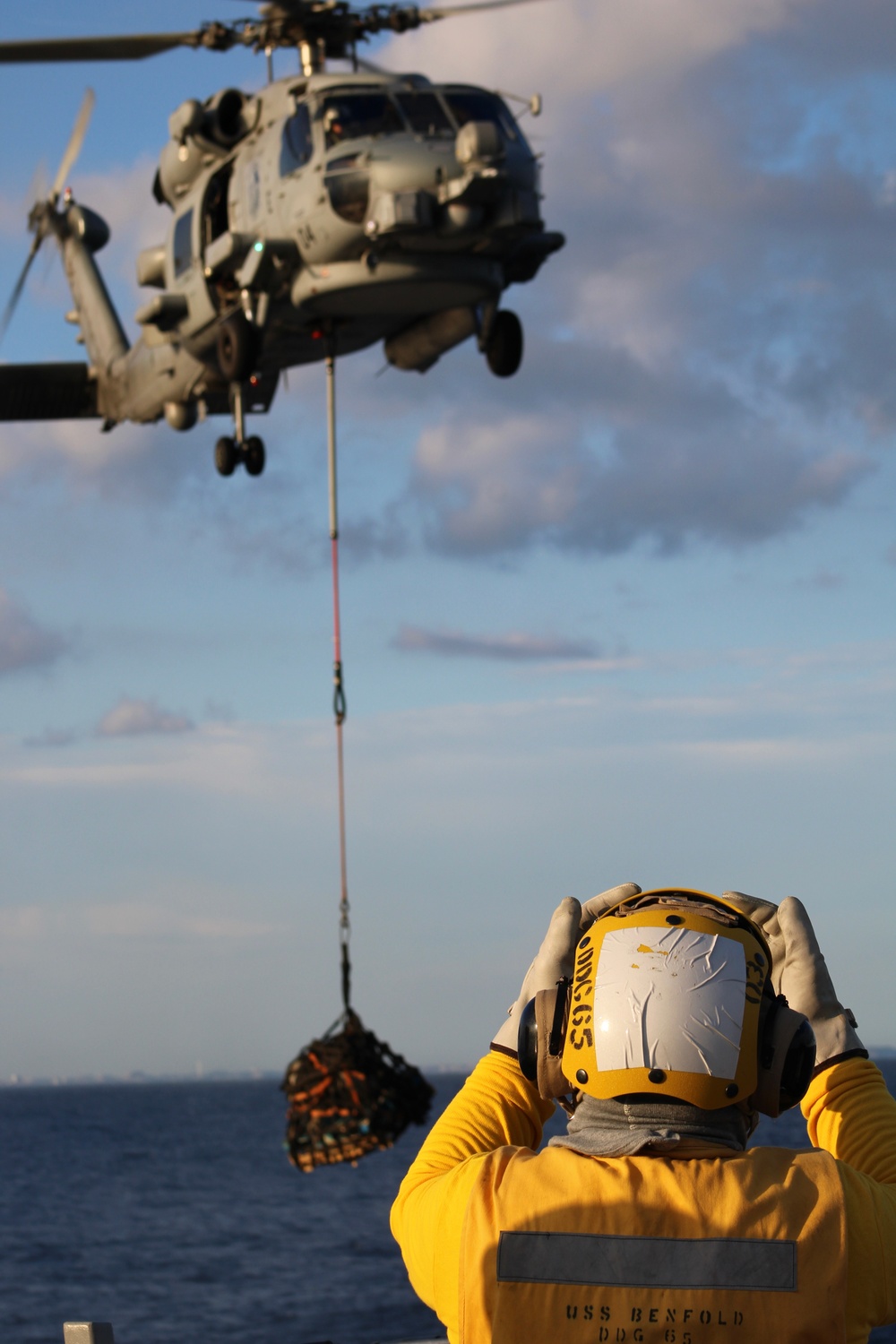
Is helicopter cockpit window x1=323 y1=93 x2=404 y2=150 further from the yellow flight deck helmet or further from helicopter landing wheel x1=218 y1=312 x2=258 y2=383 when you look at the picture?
the yellow flight deck helmet

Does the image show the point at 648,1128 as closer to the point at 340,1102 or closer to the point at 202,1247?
the point at 340,1102

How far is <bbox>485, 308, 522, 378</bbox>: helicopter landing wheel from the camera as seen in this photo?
17.4 m

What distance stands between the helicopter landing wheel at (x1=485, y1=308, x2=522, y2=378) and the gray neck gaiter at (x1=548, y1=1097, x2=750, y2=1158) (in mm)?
15210

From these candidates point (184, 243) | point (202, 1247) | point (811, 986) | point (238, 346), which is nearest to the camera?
point (811, 986)

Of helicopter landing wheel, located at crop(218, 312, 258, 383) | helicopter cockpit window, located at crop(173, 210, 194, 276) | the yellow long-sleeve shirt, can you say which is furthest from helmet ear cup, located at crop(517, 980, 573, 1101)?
helicopter cockpit window, located at crop(173, 210, 194, 276)

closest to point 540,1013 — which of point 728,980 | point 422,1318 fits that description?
point 728,980

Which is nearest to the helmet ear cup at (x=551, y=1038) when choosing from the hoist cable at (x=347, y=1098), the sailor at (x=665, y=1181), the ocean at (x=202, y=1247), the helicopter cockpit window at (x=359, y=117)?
the sailor at (x=665, y=1181)

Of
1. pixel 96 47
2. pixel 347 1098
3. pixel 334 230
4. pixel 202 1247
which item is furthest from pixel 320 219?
pixel 202 1247

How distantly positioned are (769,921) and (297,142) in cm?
1501

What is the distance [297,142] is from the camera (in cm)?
1666

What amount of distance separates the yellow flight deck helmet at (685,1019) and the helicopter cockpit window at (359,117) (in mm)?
14620

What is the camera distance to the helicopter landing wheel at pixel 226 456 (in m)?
19.1

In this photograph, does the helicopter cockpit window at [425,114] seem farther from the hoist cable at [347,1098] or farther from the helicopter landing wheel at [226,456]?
the hoist cable at [347,1098]

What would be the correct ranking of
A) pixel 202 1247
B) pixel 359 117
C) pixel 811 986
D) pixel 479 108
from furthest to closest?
pixel 202 1247 < pixel 479 108 < pixel 359 117 < pixel 811 986
